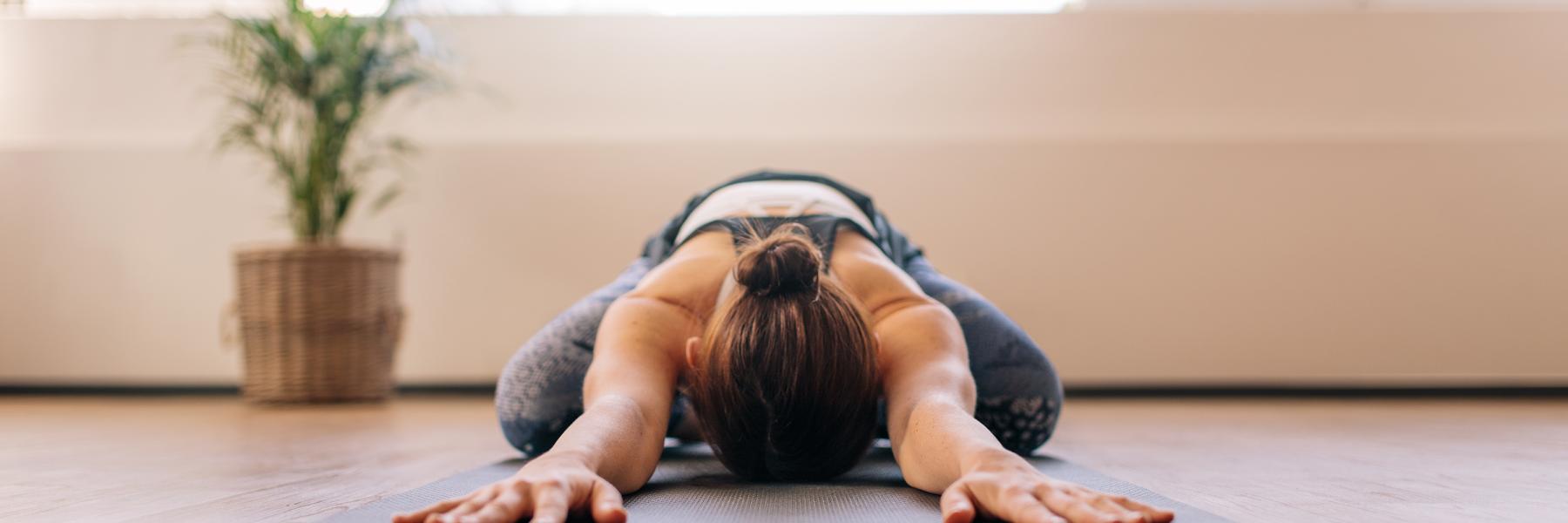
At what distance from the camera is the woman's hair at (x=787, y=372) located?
111 centimetres

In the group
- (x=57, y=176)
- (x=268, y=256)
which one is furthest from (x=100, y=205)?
(x=268, y=256)

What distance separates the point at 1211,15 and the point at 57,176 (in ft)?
11.2

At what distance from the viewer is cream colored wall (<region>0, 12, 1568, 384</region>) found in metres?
3.17

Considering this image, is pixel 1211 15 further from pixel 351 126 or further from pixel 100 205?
pixel 100 205

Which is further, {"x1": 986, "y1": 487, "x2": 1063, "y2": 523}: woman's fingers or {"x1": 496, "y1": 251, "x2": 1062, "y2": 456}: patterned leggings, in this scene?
{"x1": 496, "y1": 251, "x2": 1062, "y2": 456}: patterned leggings

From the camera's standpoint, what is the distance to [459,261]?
3219 millimetres

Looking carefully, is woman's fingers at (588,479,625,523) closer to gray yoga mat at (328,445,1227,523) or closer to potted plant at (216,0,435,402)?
gray yoga mat at (328,445,1227,523)

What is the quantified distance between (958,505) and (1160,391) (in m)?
2.55

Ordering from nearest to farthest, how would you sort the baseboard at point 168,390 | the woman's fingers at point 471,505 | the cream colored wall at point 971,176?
the woman's fingers at point 471,505 < the cream colored wall at point 971,176 < the baseboard at point 168,390

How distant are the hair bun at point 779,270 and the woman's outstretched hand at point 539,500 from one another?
0.95ft

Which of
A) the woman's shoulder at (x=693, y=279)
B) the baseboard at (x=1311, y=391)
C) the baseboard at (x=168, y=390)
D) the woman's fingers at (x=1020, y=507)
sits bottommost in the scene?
the baseboard at (x=168, y=390)

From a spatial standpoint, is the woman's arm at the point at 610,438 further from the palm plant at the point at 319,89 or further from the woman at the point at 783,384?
the palm plant at the point at 319,89

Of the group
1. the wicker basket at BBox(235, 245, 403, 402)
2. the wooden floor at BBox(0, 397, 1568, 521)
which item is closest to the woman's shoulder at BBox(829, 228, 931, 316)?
the wooden floor at BBox(0, 397, 1568, 521)

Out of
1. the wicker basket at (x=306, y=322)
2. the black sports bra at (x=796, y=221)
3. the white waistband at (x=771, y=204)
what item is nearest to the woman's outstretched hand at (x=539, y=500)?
the black sports bra at (x=796, y=221)
